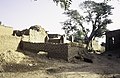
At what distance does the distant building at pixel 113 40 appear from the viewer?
35.8m

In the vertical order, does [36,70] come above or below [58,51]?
below

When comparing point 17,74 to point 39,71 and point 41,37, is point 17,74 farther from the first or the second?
point 41,37

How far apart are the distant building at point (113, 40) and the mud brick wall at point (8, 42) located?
57.4 ft

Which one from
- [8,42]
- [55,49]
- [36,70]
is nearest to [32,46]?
[55,49]

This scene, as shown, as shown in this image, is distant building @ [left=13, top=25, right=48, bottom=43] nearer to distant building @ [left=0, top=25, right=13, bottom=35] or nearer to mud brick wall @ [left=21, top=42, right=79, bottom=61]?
distant building @ [left=0, top=25, right=13, bottom=35]

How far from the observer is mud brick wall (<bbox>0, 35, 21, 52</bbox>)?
66.6ft

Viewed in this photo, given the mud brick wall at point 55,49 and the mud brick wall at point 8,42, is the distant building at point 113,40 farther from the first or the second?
the mud brick wall at point 8,42

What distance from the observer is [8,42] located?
69.0 ft

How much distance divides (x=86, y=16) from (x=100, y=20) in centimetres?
267

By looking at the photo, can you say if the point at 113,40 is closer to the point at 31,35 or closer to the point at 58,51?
the point at 31,35

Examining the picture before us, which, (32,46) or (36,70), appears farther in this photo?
(32,46)

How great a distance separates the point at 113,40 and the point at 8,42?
20.2m

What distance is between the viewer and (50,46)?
2198cm

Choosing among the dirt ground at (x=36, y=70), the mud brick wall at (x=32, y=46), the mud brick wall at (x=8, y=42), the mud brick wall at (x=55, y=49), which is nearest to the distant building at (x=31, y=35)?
the mud brick wall at (x=32, y=46)
